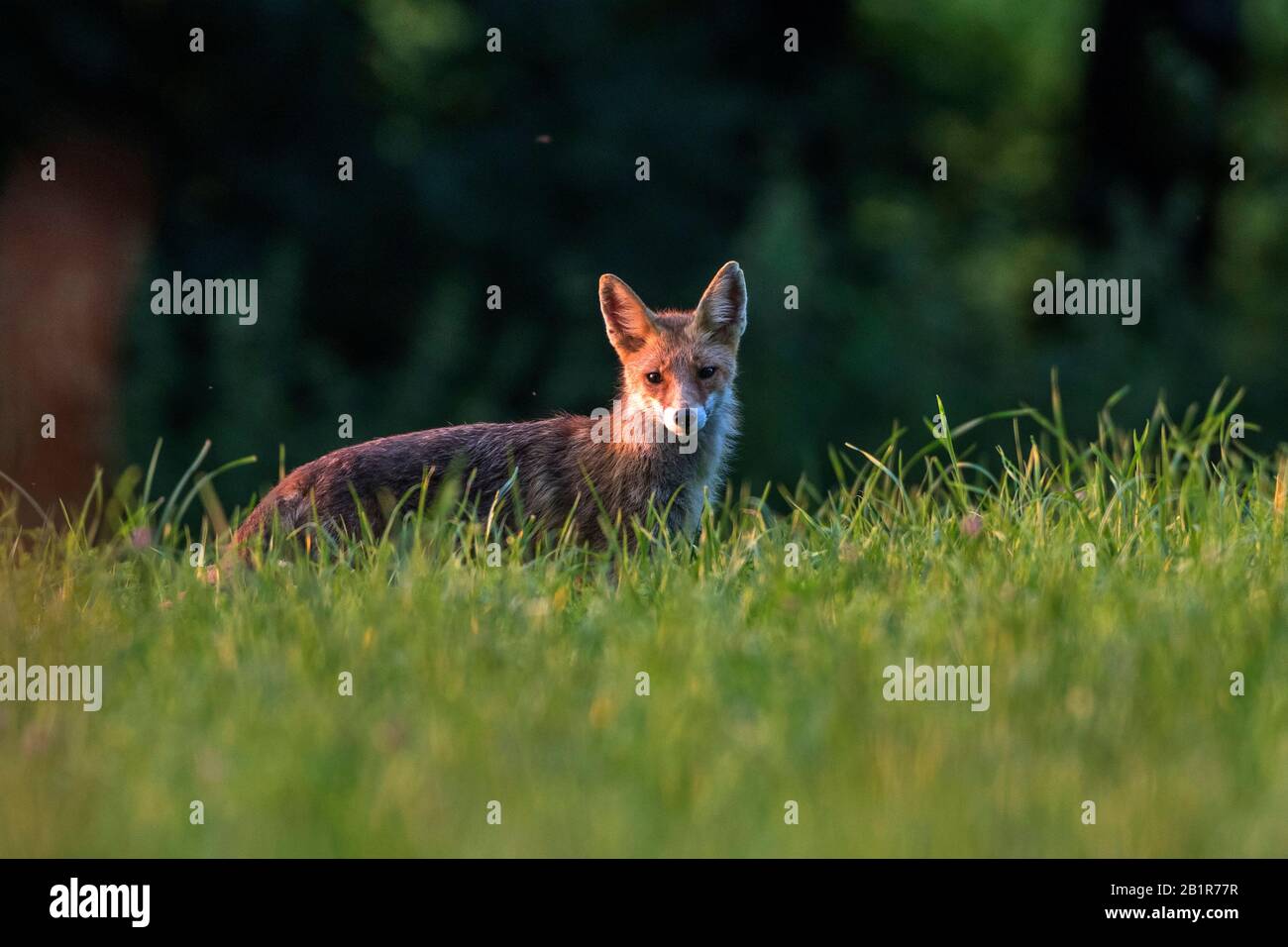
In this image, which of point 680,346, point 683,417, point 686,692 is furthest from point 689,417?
point 686,692

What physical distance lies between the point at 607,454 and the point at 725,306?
0.93 m

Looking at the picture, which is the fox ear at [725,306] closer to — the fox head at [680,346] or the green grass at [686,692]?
the fox head at [680,346]

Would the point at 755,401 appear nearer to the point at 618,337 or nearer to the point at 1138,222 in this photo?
the point at 1138,222

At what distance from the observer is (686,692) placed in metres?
4.19

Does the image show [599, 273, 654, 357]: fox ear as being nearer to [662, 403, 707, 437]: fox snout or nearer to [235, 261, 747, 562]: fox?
[235, 261, 747, 562]: fox

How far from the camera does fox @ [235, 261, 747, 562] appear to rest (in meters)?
6.89

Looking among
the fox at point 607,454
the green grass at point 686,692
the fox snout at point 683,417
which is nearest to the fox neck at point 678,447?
the fox at point 607,454

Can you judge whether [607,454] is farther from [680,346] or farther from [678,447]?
[680,346]

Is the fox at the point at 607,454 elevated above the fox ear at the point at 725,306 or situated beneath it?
situated beneath

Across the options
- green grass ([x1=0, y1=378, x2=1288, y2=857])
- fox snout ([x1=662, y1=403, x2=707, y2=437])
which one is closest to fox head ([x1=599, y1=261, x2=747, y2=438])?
fox snout ([x1=662, y1=403, x2=707, y2=437])

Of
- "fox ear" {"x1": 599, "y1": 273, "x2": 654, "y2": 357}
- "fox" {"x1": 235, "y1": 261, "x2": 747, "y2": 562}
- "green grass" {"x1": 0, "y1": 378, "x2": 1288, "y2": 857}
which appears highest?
"fox ear" {"x1": 599, "y1": 273, "x2": 654, "y2": 357}

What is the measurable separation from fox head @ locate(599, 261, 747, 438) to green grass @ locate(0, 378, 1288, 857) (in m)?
1.22

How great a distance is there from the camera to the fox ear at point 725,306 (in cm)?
733

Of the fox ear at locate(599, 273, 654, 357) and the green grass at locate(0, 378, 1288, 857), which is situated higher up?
the fox ear at locate(599, 273, 654, 357)
